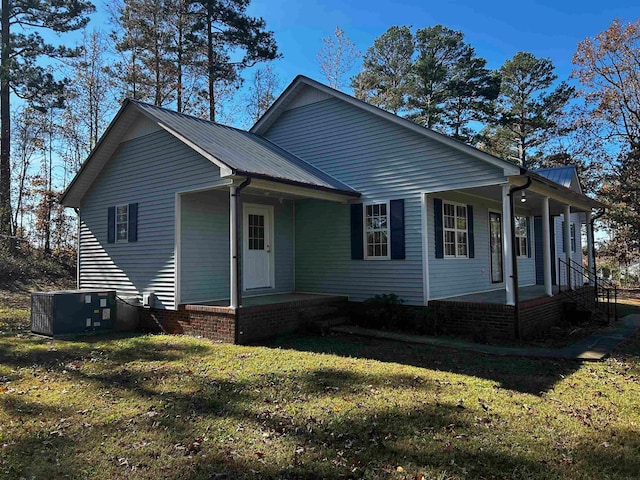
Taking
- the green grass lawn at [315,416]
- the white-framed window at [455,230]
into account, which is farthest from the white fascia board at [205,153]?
the white-framed window at [455,230]

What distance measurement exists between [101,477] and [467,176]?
306 inches

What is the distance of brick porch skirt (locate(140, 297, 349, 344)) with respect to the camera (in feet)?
26.7

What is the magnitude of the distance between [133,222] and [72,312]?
2408mm

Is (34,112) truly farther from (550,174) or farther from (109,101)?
(550,174)

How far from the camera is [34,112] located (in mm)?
22438

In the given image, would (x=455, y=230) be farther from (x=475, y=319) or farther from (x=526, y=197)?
(x=475, y=319)

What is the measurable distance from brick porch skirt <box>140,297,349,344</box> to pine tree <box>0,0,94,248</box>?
1305 cm

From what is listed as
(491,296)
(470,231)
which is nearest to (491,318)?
(491,296)

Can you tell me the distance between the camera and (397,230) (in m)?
9.84

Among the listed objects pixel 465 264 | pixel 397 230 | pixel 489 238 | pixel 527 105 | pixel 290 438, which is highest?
pixel 527 105

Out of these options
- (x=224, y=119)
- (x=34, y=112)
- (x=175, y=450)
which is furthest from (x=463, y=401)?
(x=34, y=112)

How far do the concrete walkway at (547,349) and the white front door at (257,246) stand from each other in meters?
2.39

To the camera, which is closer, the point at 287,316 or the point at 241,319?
the point at 241,319

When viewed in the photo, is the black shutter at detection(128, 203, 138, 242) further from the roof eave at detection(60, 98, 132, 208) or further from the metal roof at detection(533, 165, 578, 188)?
the metal roof at detection(533, 165, 578, 188)
